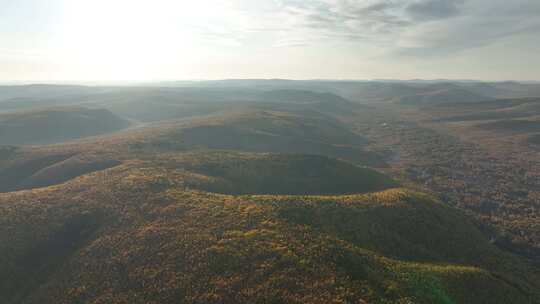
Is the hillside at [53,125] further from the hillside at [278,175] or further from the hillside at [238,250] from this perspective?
the hillside at [238,250]

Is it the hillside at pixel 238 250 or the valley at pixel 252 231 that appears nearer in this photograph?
the hillside at pixel 238 250

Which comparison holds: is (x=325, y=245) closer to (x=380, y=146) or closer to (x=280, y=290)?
(x=280, y=290)

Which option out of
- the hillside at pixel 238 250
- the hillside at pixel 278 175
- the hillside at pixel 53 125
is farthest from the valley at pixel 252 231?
the hillside at pixel 53 125

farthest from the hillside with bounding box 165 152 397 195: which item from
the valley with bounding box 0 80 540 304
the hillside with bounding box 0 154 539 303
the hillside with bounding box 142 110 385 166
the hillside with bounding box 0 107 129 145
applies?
the hillside with bounding box 0 107 129 145

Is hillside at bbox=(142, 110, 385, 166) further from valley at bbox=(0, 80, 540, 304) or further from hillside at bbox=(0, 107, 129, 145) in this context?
hillside at bbox=(0, 107, 129, 145)

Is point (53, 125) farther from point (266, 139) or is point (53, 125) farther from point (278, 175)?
point (278, 175)
